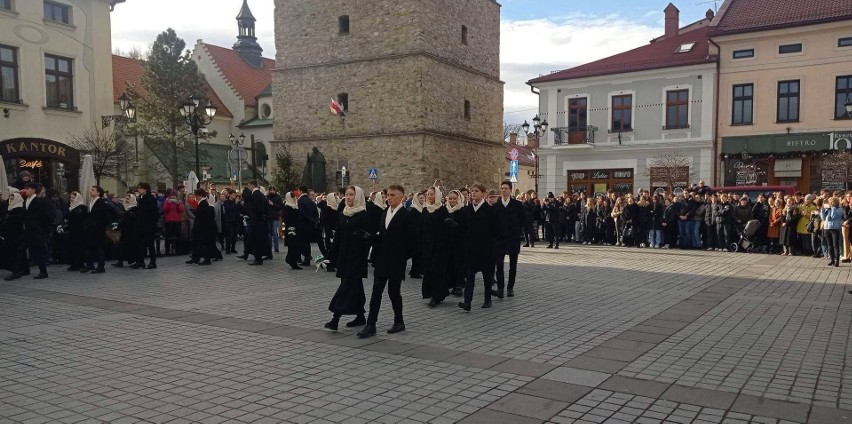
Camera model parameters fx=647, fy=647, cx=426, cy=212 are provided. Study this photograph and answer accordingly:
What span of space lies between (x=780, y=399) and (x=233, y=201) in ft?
54.6

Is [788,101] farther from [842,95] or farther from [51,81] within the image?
[51,81]

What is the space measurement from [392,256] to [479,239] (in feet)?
7.00

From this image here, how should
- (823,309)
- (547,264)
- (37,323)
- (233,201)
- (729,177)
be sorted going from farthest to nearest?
1. (729,177)
2. (233,201)
3. (547,264)
4. (823,309)
5. (37,323)

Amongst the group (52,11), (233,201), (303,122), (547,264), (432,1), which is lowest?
(547,264)

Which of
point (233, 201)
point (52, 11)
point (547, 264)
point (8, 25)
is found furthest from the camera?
point (52, 11)

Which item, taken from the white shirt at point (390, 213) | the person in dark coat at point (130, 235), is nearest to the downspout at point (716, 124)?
the person in dark coat at point (130, 235)

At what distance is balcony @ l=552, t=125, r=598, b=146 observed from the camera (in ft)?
111

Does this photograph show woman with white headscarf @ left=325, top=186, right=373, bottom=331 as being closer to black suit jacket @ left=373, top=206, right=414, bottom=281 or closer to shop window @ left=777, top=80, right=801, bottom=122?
black suit jacket @ left=373, top=206, right=414, bottom=281

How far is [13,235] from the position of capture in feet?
48.4

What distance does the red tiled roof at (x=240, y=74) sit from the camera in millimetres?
59875

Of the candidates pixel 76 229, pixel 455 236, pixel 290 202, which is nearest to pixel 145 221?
pixel 76 229

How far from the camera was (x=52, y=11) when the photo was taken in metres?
28.5

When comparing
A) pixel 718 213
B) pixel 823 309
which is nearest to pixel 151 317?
pixel 823 309

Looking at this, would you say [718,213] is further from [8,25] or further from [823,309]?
[8,25]
